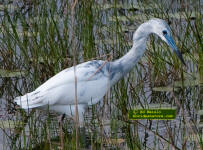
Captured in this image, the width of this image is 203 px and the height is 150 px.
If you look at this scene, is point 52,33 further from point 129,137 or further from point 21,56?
point 129,137

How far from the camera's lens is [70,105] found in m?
4.16

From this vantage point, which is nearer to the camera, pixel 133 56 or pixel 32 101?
pixel 32 101

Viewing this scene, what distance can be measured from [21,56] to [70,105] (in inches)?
59.3

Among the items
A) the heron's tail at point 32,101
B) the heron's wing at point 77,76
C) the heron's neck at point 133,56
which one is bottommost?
the heron's tail at point 32,101

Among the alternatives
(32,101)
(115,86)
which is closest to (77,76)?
(32,101)

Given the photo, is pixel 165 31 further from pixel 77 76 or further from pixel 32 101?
pixel 32 101

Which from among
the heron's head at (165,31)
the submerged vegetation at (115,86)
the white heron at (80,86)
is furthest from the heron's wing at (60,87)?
the heron's head at (165,31)

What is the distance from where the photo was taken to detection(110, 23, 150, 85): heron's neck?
4320 mm

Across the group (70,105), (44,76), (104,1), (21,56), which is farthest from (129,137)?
(104,1)

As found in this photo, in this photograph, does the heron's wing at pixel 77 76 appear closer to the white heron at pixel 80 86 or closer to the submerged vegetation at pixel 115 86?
the white heron at pixel 80 86

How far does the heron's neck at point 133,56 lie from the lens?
14.2 ft

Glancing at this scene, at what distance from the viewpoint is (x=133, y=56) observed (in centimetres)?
440

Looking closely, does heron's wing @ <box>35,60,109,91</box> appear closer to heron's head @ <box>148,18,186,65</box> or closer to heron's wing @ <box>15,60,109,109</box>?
heron's wing @ <box>15,60,109,109</box>

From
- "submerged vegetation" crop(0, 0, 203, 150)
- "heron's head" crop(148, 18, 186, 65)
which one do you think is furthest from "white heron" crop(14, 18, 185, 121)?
"submerged vegetation" crop(0, 0, 203, 150)
